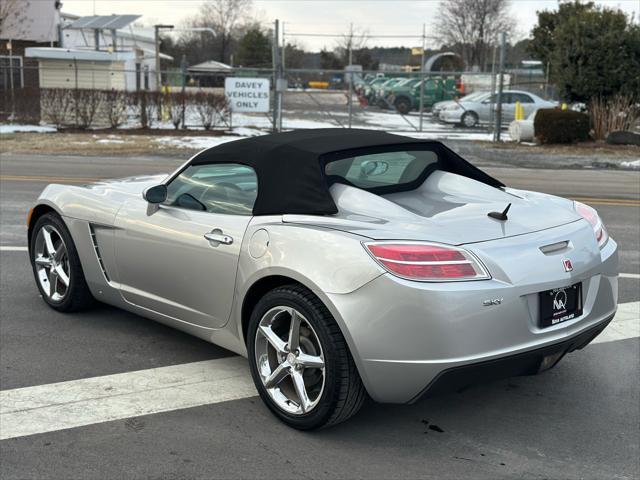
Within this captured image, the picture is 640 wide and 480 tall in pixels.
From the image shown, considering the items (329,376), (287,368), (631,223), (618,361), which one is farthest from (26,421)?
(631,223)

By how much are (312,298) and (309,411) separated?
1.78ft

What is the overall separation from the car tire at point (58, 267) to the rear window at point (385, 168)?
2.03 meters

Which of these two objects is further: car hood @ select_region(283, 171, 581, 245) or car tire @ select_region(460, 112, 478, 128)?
car tire @ select_region(460, 112, 478, 128)

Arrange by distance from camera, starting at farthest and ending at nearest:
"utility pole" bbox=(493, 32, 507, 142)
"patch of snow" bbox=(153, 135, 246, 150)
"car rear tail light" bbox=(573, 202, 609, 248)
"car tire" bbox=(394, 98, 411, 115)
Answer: "car tire" bbox=(394, 98, 411, 115) → "utility pole" bbox=(493, 32, 507, 142) → "patch of snow" bbox=(153, 135, 246, 150) → "car rear tail light" bbox=(573, 202, 609, 248)

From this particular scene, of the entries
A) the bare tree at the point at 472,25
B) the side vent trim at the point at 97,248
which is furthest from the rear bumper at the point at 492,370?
the bare tree at the point at 472,25

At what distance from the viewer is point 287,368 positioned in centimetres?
373

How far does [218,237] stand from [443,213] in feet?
3.94

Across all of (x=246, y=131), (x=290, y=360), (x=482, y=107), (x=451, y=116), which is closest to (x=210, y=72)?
(x=451, y=116)

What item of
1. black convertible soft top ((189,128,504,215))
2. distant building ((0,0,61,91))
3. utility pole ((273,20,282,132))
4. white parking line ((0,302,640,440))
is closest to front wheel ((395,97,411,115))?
utility pole ((273,20,282,132))

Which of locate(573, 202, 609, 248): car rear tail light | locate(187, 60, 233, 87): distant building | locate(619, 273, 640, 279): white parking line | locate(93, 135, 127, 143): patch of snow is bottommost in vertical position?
locate(619, 273, 640, 279): white parking line

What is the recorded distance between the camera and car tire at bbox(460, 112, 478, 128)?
28.2m

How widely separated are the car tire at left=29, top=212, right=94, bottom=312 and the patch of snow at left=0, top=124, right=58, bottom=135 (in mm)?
19862

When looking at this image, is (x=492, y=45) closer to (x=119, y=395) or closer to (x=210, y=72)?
(x=210, y=72)

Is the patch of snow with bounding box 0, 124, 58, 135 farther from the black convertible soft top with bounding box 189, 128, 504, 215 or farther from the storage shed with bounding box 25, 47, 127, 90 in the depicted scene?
the black convertible soft top with bounding box 189, 128, 504, 215
